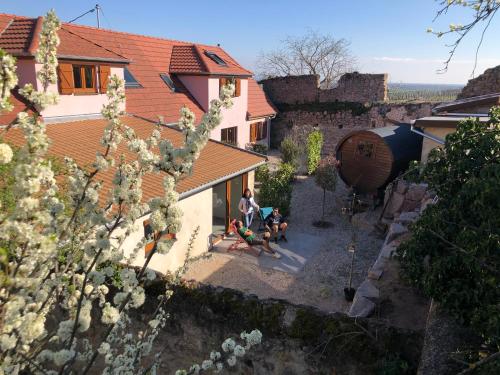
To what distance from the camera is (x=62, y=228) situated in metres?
2.91

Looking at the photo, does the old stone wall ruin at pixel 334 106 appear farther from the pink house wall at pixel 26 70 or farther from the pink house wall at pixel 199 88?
the pink house wall at pixel 26 70

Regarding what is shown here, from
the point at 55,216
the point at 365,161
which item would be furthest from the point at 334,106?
the point at 55,216

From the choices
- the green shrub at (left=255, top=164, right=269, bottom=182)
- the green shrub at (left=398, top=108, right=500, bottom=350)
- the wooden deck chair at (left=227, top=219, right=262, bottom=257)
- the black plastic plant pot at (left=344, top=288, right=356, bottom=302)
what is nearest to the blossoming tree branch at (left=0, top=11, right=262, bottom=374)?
the green shrub at (left=398, top=108, right=500, bottom=350)

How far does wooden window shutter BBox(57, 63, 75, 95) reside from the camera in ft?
35.1

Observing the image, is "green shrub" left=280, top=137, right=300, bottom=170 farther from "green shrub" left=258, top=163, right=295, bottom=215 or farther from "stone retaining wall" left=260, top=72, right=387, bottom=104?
"stone retaining wall" left=260, top=72, right=387, bottom=104

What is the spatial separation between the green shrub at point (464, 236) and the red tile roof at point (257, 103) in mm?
16644

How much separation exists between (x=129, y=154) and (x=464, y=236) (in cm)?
688

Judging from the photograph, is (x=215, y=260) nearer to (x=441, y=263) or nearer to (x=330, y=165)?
(x=330, y=165)

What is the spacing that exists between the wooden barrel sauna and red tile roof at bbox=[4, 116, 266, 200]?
379cm

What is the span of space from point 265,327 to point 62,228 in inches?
106

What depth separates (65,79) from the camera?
10812 millimetres

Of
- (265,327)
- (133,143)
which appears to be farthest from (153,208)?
(265,327)

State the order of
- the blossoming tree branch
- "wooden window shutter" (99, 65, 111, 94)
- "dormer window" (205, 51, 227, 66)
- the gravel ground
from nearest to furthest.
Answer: the blossoming tree branch, the gravel ground, "wooden window shutter" (99, 65, 111, 94), "dormer window" (205, 51, 227, 66)

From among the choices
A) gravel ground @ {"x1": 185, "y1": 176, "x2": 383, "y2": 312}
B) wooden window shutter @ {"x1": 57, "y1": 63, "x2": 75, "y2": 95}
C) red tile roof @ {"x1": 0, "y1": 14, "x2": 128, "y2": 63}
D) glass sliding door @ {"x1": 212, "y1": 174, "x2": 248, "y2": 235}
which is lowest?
gravel ground @ {"x1": 185, "y1": 176, "x2": 383, "y2": 312}
